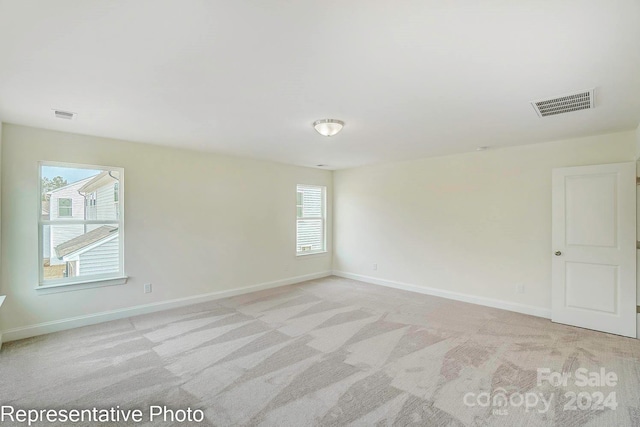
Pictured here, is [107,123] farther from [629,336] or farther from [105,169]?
[629,336]

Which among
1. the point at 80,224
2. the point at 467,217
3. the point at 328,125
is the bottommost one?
the point at 80,224

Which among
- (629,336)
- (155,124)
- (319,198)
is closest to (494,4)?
(155,124)

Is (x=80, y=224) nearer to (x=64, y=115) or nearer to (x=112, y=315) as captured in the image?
(x=112, y=315)

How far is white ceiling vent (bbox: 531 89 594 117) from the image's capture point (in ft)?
8.38

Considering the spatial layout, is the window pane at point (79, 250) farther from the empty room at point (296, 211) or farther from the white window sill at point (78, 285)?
the white window sill at point (78, 285)

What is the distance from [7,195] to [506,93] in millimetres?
5250

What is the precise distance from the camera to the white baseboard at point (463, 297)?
13.8 feet

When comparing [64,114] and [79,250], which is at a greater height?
[64,114]

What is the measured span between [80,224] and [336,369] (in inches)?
144

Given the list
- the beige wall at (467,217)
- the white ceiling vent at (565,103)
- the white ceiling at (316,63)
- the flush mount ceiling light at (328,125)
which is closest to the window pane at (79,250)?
the white ceiling at (316,63)

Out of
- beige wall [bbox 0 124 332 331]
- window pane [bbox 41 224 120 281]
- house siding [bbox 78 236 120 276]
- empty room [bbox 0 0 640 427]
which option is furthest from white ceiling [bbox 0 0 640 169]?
house siding [bbox 78 236 120 276]

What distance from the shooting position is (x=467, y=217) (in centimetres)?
491

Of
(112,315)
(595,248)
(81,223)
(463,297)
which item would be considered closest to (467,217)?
(463,297)

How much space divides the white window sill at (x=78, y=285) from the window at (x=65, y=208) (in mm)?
867
